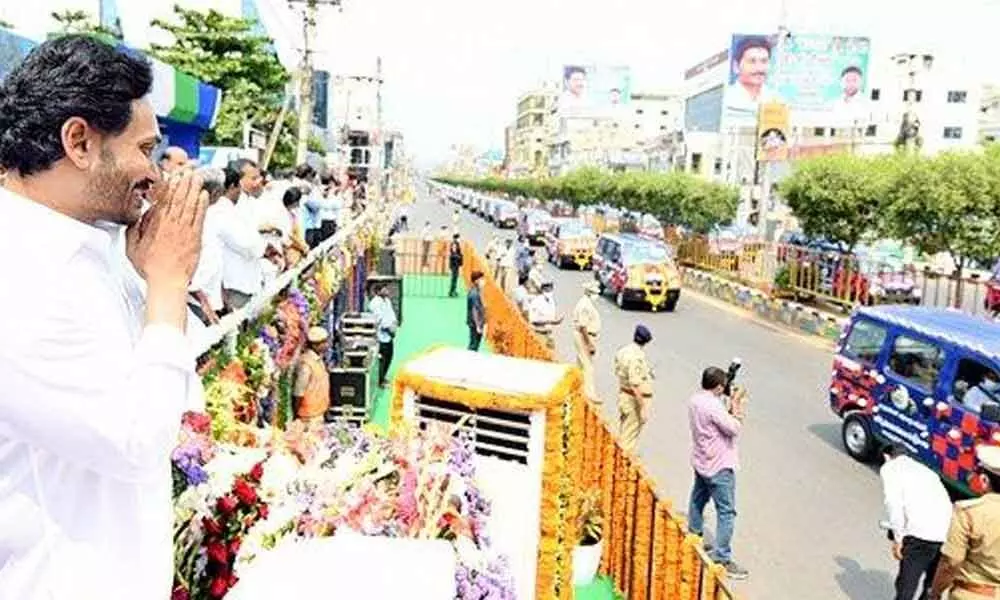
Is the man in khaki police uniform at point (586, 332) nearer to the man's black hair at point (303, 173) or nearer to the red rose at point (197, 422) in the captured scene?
the man's black hair at point (303, 173)

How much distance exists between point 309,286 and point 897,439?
6.42 meters

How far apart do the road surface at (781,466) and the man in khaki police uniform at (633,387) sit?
701mm

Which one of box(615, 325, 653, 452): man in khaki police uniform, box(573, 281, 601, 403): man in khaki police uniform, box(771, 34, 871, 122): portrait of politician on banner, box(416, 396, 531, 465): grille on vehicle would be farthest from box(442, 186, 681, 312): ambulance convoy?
box(416, 396, 531, 465): grille on vehicle

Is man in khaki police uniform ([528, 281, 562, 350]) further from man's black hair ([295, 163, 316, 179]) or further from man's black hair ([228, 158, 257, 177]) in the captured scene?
man's black hair ([228, 158, 257, 177])

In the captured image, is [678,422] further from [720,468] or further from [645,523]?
[645,523]

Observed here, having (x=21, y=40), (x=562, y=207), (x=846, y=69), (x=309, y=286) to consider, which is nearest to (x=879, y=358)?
(x=309, y=286)

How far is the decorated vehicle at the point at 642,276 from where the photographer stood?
73.7 ft

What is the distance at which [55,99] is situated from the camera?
5.23 ft

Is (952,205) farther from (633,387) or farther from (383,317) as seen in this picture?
(383,317)

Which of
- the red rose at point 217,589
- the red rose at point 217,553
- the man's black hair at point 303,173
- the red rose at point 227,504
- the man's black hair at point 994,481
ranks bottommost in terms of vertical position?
the man's black hair at point 994,481

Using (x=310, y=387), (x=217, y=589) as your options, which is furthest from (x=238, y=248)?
(x=217, y=589)

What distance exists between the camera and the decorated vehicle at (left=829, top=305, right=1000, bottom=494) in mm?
8938

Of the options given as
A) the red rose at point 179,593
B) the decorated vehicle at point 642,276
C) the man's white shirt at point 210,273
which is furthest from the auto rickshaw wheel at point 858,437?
the decorated vehicle at point 642,276

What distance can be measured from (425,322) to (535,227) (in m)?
21.8
